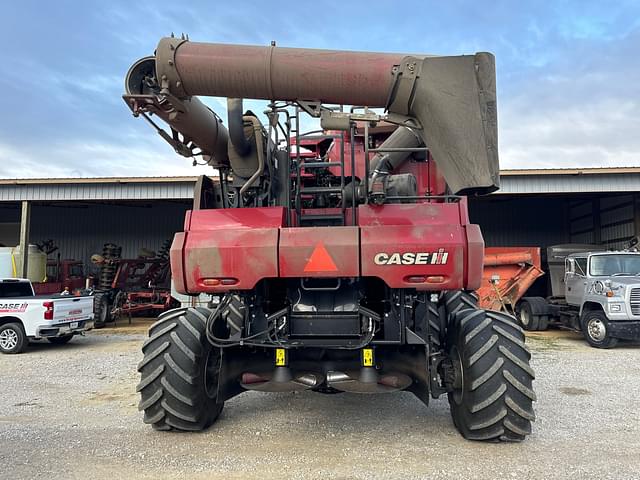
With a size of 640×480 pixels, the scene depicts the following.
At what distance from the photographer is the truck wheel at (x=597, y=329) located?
34.3ft

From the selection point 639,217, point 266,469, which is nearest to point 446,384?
point 266,469

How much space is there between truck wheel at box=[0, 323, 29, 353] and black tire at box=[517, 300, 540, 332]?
1329 centimetres

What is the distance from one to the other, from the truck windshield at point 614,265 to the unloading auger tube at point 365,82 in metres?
9.80

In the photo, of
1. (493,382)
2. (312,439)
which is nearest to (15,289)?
(312,439)

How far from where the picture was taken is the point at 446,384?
14.4 ft

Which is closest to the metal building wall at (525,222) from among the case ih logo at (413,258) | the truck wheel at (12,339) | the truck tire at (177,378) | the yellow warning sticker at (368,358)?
the truck wheel at (12,339)

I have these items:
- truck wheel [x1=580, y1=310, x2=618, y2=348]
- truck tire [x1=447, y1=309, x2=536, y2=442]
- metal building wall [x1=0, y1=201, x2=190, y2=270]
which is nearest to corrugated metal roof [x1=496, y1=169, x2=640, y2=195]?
truck wheel [x1=580, y1=310, x2=618, y2=348]

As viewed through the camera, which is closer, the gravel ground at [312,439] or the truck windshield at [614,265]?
the gravel ground at [312,439]

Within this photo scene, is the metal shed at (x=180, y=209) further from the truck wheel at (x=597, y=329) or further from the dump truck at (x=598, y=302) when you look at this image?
the truck wheel at (x=597, y=329)

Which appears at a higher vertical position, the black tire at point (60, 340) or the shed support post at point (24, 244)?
the shed support post at point (24, 244)

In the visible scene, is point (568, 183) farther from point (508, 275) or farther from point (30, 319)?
point (30, 319)

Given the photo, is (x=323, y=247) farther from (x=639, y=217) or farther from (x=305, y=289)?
(x=639, y=217)

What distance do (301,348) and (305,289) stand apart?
55cm

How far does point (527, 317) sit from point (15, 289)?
1414 centimetres
